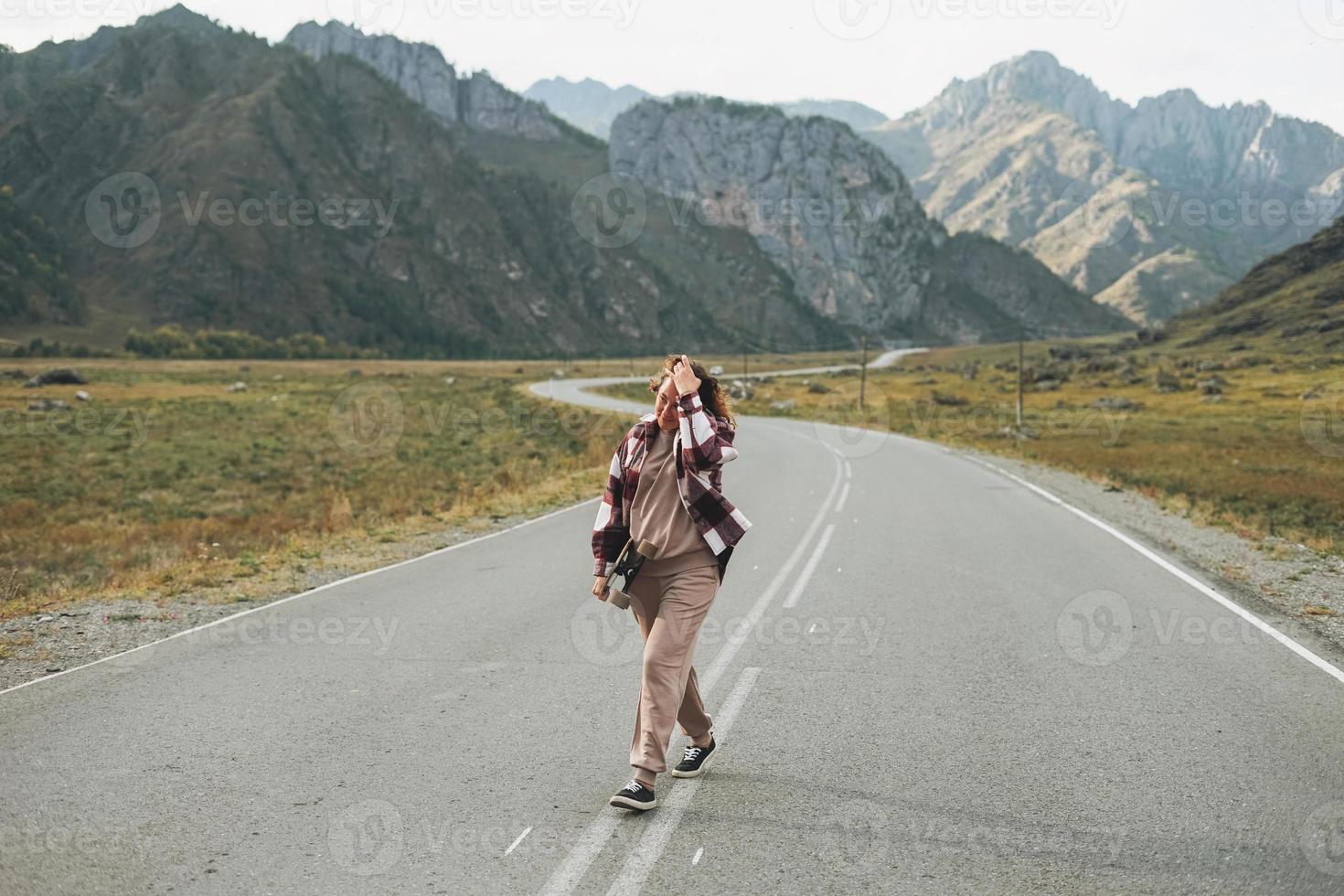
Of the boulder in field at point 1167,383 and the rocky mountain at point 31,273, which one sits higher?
the rocky mountain at point 31,273

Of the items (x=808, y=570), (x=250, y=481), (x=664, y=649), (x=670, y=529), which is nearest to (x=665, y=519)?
(x=670, y=529)

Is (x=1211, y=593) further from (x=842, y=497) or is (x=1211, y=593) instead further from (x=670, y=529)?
(x=842, y=497)

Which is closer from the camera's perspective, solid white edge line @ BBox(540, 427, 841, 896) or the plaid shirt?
solid white edge line @ BBox(540, 427, 841, 896)

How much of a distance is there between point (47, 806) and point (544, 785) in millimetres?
2412

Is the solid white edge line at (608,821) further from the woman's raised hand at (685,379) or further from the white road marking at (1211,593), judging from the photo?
the white road marking at (1211,593)

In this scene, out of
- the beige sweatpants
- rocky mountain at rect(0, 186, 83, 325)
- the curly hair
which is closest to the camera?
the beige sweatpants

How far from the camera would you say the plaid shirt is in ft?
15.8

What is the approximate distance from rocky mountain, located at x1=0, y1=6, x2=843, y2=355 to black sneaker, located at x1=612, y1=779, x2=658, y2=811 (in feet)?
463

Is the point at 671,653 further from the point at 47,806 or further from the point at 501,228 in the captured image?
the point at 501,228

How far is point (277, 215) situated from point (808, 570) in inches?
6607

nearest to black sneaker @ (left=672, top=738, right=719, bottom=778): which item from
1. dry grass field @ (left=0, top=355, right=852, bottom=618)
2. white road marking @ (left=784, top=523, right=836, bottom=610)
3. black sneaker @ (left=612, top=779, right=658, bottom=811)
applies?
black sneaker @ (left=612, top=779, right=658, bottom=811)

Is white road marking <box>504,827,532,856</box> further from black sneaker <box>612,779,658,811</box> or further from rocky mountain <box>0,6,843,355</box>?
rocky mountain <box>0,6,843,355</box>

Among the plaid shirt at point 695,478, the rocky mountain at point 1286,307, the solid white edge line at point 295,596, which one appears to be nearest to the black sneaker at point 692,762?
the plaid shirt at point 695,478

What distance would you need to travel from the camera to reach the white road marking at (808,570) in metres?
9.57
